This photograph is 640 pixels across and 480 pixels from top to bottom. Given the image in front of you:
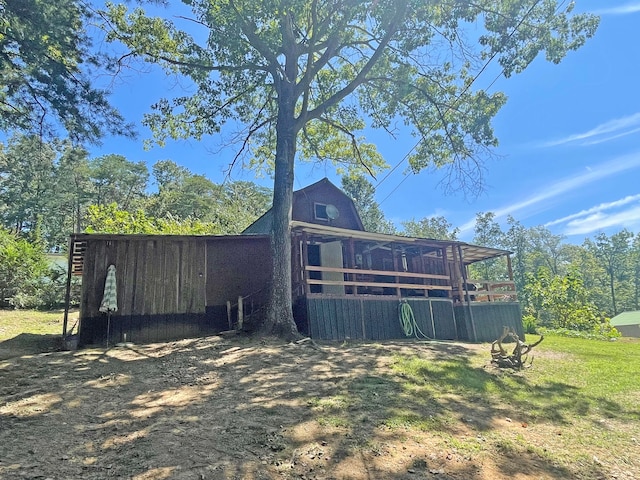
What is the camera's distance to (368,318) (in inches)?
452

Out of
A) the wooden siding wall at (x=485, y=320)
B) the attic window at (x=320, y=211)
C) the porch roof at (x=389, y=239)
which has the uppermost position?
the attic window at (x=320, y=211)

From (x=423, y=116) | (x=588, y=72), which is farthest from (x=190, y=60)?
(x=588, y=72)

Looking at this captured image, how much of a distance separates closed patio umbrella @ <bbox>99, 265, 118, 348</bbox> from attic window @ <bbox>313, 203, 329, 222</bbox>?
929 cm

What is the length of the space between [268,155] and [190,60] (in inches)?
199

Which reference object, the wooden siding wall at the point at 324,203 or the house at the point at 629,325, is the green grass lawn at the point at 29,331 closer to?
the wooden siding wall at the point at 324,203

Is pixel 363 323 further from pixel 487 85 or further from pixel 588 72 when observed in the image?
pixel 588 72

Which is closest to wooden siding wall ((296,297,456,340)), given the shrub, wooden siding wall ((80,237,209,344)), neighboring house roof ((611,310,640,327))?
wooden siding wall ((80,237,209,344))

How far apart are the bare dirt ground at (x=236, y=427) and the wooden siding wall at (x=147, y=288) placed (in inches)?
124

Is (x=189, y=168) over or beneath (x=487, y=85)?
over

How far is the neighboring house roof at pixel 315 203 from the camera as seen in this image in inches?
674

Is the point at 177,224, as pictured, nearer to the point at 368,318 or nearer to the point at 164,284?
the point at 164,284

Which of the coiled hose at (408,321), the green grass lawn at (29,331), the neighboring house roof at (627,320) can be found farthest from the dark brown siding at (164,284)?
the neighboring house roof at (627,320)

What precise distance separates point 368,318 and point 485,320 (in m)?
5.23

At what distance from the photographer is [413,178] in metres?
16.0
